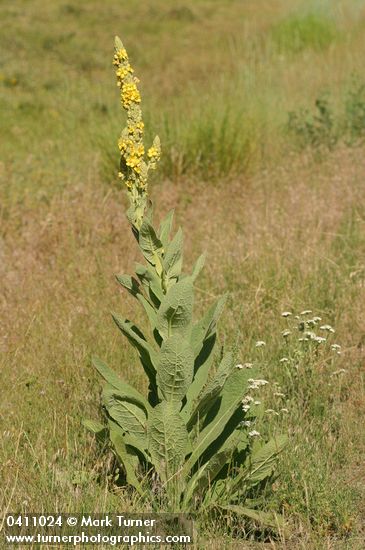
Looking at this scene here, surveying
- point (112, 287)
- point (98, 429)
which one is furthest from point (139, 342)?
point (112, 287)

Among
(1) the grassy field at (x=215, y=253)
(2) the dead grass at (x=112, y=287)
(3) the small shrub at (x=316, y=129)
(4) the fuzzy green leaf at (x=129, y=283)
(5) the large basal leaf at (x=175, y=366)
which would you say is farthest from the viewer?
(3) the small shrub at (x=316, y=129)

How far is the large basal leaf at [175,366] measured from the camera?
3057 millimetres

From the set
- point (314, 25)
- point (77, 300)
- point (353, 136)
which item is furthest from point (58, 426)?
point (314, 25)

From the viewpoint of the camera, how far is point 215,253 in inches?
226

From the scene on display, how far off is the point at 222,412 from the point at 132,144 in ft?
3.25

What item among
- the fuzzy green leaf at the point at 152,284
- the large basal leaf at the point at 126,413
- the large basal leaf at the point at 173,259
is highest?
the large basal leaf at the point at 173,259

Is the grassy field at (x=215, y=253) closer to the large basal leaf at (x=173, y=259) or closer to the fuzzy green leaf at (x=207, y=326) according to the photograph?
the fuzzy green leaf at (x=207, y=326)

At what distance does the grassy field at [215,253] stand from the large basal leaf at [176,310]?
0.61 meters

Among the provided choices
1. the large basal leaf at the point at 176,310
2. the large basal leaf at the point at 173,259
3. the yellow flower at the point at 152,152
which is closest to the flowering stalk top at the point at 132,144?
the yellow flower at the point at 152,152

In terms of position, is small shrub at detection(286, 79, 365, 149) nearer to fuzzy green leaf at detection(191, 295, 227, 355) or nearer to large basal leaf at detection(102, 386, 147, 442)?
fuzzy green leaf at detection(191, 295, 227, 355)

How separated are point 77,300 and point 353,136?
12.3ft

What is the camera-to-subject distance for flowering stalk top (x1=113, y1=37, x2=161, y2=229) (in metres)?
3.14

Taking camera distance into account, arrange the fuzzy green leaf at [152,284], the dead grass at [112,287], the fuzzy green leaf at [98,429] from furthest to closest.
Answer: the dead grass at [112,287]
the fuzzy green leaf at [98,429]
the fuzzy green leaf at [152,284]

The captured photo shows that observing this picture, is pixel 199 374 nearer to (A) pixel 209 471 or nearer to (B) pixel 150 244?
(A) pixel 209 471
